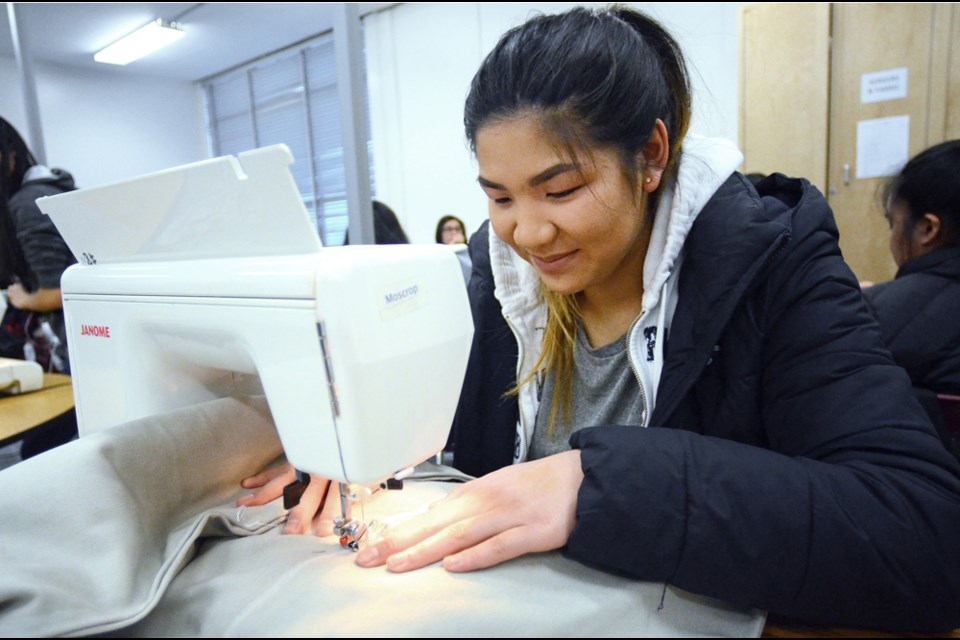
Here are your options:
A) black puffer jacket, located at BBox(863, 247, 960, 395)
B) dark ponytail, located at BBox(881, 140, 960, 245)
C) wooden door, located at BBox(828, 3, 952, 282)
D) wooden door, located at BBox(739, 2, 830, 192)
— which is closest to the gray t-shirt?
black puffer jacket, located at BBox(863, 247, 960, 395)

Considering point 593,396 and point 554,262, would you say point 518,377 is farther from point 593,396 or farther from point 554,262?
point 554,262

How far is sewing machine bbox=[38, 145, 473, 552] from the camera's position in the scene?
509 millimetres

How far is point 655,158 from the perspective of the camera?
2.79 ft

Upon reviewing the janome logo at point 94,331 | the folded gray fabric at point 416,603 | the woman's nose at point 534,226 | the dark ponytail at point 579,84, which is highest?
the dark ponytail at point 579,84

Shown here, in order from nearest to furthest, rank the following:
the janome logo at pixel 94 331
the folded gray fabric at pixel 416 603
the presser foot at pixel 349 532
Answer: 1. the folded gray fabric at pixel 416 603
2. the presser foot at pixel 349 532
3. the janome logo at pixel 94 331

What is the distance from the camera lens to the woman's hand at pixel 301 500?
2.08ft

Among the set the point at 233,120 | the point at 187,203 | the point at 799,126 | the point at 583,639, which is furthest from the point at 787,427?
the point at 233,120

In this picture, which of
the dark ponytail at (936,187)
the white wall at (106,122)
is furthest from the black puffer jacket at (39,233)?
the white wall at (106,122)

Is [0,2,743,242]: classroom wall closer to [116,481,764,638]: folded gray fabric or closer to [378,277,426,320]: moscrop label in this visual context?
[378,277,426,320]: moscrop label

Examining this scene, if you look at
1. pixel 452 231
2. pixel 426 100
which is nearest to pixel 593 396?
pixel 452 231

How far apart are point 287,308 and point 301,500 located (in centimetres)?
26

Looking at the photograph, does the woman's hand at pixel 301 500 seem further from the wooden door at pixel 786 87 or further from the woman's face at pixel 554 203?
the wooden door at pixel 786 87

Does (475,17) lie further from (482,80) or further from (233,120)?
(482,80)

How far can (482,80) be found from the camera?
819 millimetres
